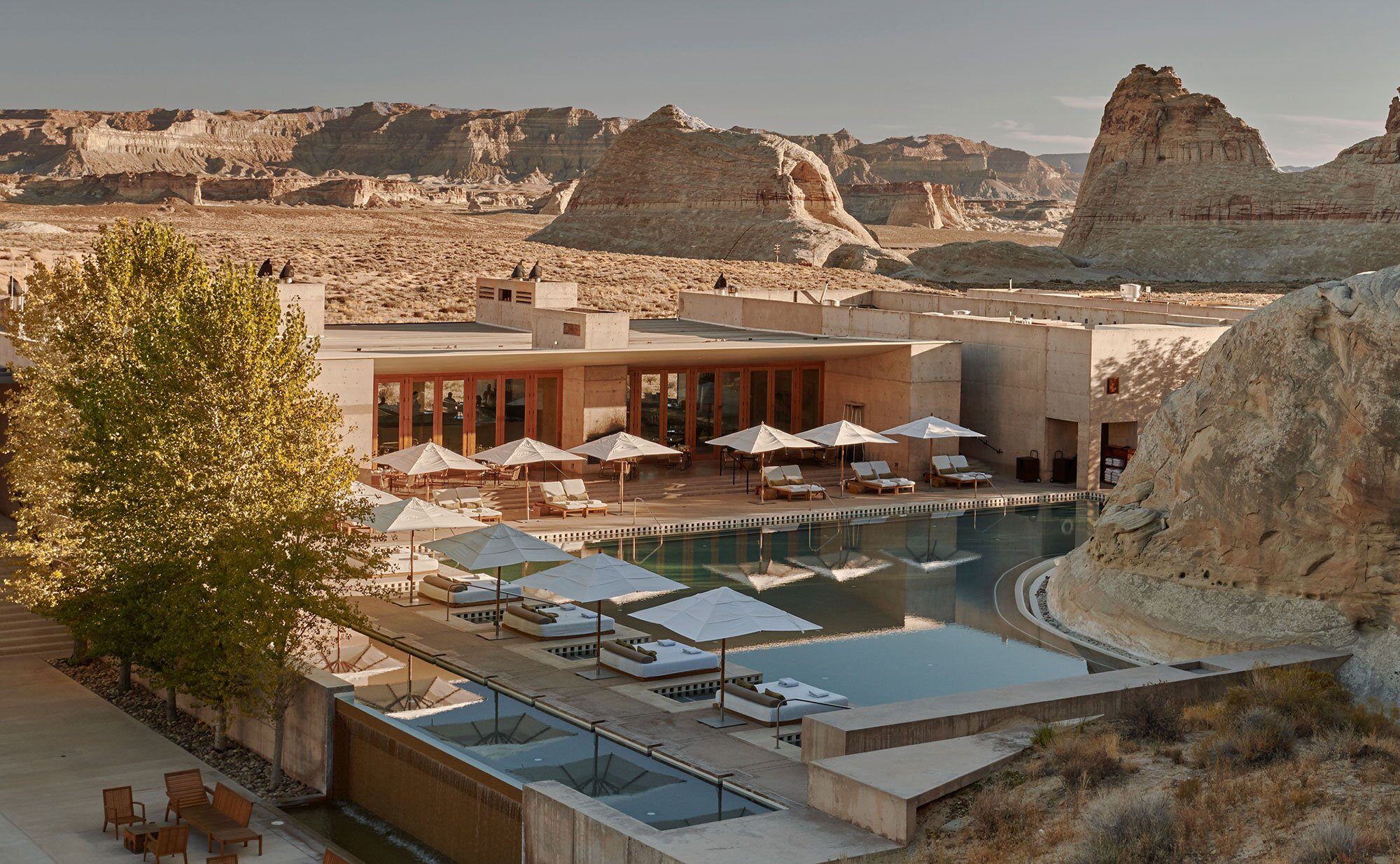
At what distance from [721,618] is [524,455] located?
38.7 ft

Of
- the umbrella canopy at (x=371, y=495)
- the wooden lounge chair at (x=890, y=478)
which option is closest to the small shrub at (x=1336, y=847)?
the umbrella canopy at (x=371, y=495)

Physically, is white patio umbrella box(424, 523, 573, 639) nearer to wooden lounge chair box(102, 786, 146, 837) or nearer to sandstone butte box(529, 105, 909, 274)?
wooden lounge chair box(102, 786, 146, 837)

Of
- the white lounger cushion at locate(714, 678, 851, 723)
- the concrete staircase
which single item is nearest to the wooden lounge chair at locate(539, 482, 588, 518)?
the concrete staircase

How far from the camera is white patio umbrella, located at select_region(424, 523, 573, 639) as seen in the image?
18.7 metres

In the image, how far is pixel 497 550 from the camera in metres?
18.9

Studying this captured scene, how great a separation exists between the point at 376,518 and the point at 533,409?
10819 millimetres

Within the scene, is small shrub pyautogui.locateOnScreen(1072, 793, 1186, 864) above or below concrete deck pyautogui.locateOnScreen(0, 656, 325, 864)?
above

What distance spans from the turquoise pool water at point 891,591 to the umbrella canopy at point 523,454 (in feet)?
8.20

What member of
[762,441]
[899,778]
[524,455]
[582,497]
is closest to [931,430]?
[762,441]

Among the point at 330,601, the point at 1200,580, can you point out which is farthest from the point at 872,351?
the point at 330,601

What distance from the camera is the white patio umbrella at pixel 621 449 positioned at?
89.5 ft

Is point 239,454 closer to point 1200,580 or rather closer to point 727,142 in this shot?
point 1200,580

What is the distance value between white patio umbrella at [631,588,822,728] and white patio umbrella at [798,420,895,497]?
42.9 feet

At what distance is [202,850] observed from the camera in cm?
1346
